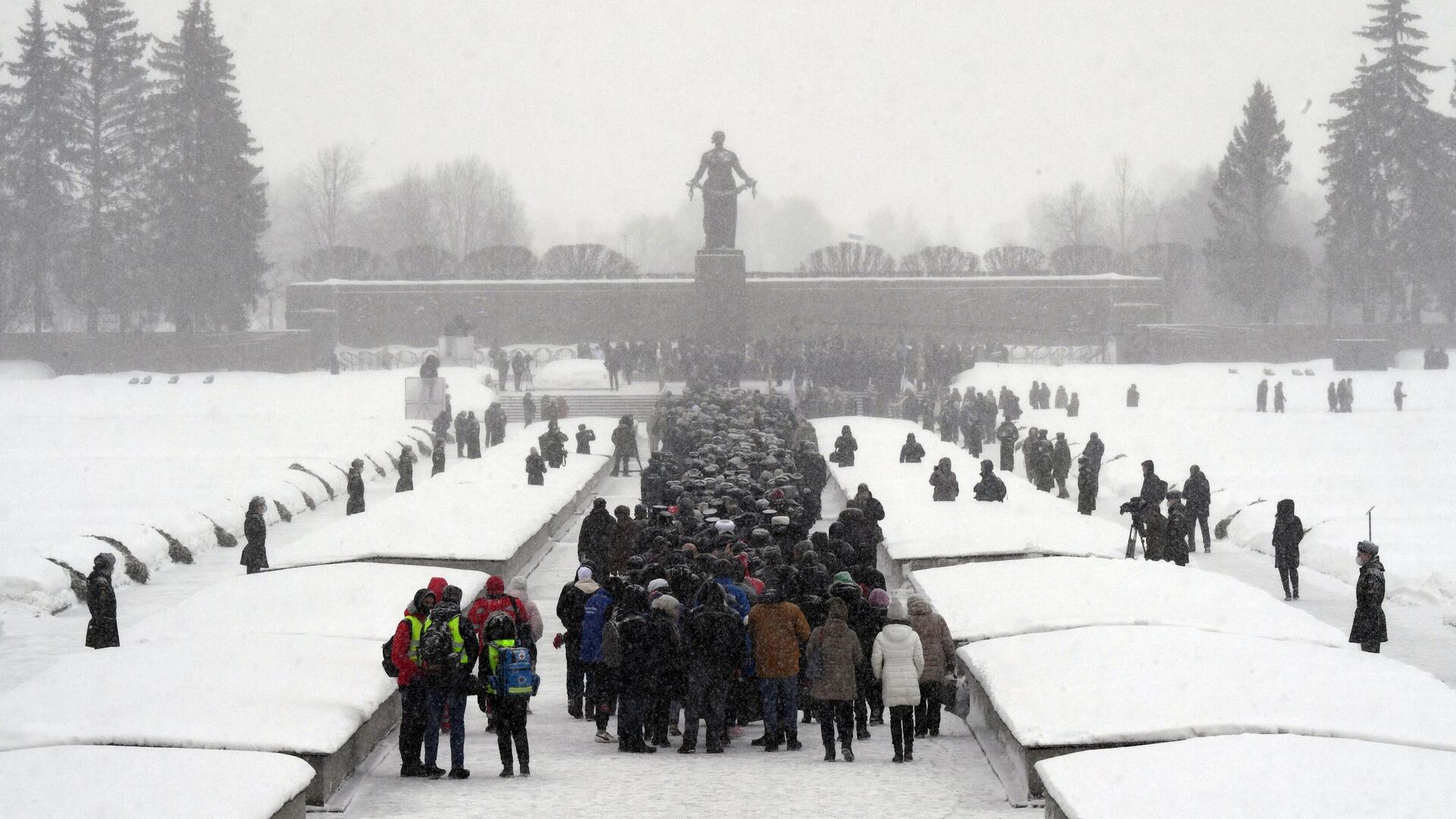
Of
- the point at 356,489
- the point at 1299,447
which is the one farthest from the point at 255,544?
the point at 1299,447

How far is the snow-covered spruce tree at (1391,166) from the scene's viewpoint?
58.4 m

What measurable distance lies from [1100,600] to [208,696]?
273 inches

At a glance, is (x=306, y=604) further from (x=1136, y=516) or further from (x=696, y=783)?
(x=1136, y=516)

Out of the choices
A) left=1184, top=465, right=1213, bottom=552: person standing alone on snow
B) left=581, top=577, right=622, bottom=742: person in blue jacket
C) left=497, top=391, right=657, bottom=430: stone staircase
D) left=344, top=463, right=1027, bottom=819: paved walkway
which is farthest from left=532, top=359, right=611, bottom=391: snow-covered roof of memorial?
left=344, top=463, right=1027, bottom=819: paved walkway

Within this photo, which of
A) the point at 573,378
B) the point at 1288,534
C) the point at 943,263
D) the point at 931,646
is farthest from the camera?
the point at 943,263

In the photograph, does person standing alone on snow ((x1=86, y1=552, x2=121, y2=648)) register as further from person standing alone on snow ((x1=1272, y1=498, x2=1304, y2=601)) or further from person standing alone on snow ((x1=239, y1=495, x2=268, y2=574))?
person standing alone on snow ((x1=1272, y1=498, x2=1304, y2=601))

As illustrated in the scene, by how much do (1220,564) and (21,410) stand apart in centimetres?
3423

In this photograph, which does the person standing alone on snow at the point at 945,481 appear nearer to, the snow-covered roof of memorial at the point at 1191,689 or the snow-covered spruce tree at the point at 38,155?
the snow-covered roof of memorial at the point at 1191,689

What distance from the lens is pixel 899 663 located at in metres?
10.3

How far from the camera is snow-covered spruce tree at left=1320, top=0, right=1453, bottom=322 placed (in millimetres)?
58438

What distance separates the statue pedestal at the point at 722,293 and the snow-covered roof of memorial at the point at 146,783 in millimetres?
38735

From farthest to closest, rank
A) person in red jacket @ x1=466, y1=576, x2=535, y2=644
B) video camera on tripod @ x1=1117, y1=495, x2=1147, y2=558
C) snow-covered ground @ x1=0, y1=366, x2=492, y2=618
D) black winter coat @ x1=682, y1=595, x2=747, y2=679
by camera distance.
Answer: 1. snow-covered ground @ x1=0, y1=366, x2=492, y2=618
2. video camera on tripod @ x1=1117, y1=495, x2=1147, y2=558
3. black winter coat @ x1=682, y1=595, x2=747, y2=679
4. person in red jacket @ x1=466, y1=576, x2=535, y2=644

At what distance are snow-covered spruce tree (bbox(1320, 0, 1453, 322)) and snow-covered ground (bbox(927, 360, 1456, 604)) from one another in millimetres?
8179

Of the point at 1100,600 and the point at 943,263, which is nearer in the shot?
the point at 1100,600
